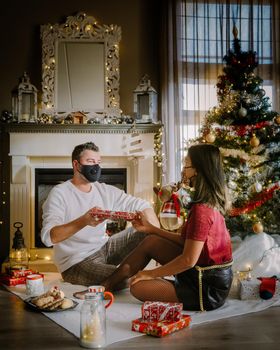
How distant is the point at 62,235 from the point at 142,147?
6.69ft

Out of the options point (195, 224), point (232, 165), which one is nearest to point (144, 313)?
point (195, 224)

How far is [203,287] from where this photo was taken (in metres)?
2.48

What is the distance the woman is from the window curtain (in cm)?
225

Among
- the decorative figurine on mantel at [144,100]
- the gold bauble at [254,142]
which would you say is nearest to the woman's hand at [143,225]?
the gold bauble at [254,142]

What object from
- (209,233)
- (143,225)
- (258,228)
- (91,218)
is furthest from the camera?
(258,228)

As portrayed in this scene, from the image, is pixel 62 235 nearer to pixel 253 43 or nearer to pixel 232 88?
pixel 232 88

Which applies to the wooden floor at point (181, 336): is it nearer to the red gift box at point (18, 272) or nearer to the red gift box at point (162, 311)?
the red gift box at point (162, 311)

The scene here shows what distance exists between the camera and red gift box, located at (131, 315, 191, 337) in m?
2.21

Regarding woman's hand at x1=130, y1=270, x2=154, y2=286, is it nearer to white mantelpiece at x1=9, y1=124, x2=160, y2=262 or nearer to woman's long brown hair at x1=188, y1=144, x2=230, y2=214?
woman's long brown hair at x1=188, y1=144, x2=230, y2=214

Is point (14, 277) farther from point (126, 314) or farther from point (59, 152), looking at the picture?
point (59, 152)

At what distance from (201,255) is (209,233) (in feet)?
Answer: 0.48

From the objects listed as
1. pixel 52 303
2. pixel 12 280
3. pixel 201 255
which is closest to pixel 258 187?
pixel 201 255

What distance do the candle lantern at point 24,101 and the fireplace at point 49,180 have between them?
54 centimetres

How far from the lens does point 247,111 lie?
401 centimetres
